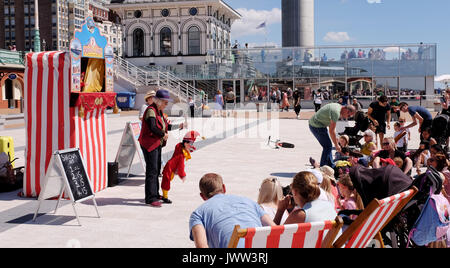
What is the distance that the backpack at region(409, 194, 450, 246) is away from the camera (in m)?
4.34

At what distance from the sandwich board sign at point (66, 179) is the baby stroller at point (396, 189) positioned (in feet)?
11.5

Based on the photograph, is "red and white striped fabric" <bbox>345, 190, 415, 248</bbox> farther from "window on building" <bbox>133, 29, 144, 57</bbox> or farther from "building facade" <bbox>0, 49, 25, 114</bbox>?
"window on building" <bbox>133, 29, 144, 57</bbox>

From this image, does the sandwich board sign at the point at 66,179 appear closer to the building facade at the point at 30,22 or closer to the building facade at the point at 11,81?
the building facade at the point at 11,81

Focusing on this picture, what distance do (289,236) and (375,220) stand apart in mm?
801

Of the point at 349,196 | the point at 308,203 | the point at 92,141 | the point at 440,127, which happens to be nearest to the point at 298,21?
the point at 440,127

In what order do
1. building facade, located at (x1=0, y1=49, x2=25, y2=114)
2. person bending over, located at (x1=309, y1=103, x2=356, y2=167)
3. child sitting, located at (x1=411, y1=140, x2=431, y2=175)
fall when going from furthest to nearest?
1. building facade, located at (x1=0, y1=49, x2=25, y2=114)
2. child sitting, located at (x1=411, y1=140, x2=431, y2=175)
3. person bending over, located at (x1=309, y1=103, x2=356, y2=167)

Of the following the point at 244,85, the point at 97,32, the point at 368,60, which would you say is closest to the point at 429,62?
the point at 368,60

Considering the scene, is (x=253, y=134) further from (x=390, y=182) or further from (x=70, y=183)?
(x=390, y=182)

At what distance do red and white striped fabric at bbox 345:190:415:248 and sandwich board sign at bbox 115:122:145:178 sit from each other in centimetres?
658

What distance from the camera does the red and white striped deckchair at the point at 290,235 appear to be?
9.50 ft

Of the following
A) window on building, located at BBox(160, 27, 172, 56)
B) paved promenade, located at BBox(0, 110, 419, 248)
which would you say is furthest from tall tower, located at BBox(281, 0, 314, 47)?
paved promenade, located at BBox(0, 110, 419, 248)

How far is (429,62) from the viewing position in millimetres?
40125

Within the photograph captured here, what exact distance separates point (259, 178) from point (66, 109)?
3764 mm

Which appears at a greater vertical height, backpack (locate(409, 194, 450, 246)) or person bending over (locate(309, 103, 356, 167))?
person bending over (locate(309, 103, 356, 167))
